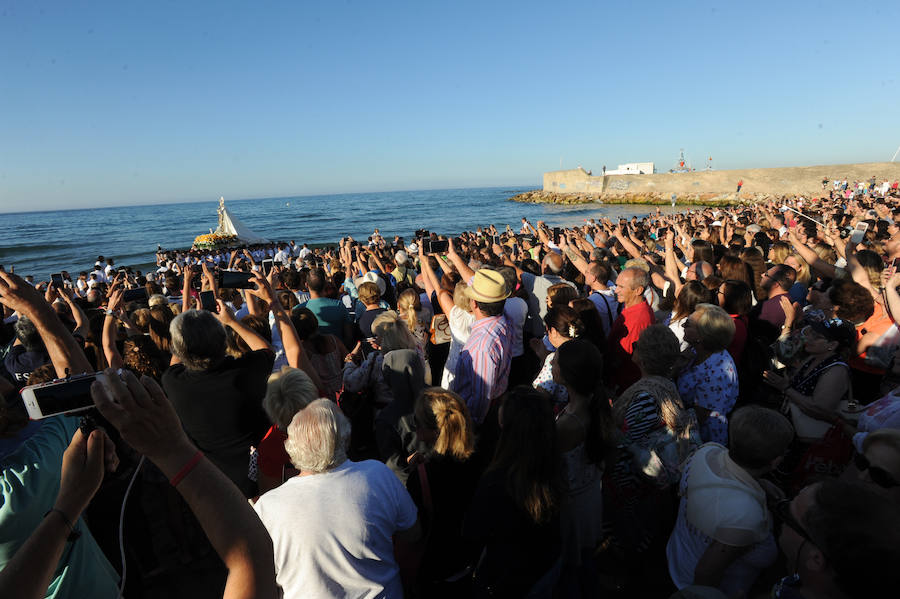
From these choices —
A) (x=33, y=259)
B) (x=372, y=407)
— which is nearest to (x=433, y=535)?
(x=372, y=407)

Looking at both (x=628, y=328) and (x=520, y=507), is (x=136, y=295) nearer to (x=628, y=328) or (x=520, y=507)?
(x=628, y=328)

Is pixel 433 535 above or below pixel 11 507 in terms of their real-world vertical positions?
below

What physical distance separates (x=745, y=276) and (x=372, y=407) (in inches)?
160

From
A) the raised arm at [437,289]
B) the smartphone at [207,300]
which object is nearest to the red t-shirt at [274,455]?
the raised arm at [437,289]

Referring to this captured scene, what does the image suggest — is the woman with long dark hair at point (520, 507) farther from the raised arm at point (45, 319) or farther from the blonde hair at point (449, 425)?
the raised arm at point (45, 319)

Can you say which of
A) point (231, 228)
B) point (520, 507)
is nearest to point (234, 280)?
point (520, 507)

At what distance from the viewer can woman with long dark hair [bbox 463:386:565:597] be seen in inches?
73.7

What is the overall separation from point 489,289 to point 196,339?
73.9 inches

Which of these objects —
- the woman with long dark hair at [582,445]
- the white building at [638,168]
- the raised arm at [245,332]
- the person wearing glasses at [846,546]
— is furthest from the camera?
the white building at [638,168]

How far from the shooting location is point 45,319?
6.53 ft

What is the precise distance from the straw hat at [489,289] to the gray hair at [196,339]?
5.51 ft

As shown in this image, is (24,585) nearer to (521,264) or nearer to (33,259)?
(521,264)

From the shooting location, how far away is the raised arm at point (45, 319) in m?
1.95

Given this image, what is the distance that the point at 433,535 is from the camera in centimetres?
229
